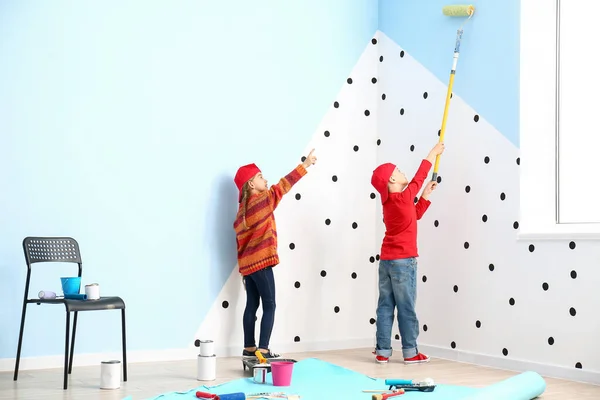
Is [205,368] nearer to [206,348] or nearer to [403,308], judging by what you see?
[206,348]

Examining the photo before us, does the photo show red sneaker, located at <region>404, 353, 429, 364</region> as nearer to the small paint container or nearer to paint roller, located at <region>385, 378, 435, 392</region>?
paint roller, located at <region>385, 378, 435, 392</region>

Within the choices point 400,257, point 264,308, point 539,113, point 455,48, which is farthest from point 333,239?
point 539,113

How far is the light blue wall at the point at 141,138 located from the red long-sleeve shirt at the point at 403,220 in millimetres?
706

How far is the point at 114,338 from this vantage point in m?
3.91

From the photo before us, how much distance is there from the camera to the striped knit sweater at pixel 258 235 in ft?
13.3

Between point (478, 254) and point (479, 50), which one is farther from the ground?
point (479, 50)

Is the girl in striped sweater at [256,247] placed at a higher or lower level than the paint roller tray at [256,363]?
higher

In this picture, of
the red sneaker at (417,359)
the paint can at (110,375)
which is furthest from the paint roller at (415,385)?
the paint can at (110,375)

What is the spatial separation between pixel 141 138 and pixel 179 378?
1283 mm

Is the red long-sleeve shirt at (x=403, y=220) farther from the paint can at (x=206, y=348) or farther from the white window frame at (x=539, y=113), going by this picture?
the paint can at (x=206, y=348)

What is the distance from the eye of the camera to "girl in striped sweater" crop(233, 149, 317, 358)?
159 inches

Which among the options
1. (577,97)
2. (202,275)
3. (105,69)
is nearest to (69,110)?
(105,69)

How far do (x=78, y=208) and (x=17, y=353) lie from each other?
2.50 ft

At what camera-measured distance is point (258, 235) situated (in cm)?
409
